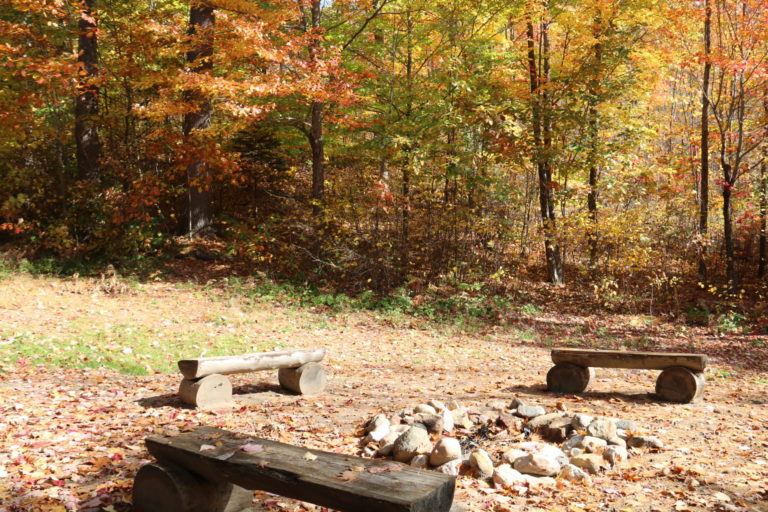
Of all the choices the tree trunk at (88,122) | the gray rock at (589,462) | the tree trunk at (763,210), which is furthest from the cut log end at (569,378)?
the tree trunk at (88,122)

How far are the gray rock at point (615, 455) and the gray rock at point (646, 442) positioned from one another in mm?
269

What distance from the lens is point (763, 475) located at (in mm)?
4344

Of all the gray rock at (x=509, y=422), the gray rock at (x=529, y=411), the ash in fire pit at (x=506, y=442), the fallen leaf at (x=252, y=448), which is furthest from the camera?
the gray rock at (x=529, y=411)

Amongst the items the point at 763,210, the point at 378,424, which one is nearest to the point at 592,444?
the point at 378,424

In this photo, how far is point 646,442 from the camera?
194 inches

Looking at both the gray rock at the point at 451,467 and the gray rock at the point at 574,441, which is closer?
the gray rock at the point at 451,467

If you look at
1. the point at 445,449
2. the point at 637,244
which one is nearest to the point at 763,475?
the point at 445,449

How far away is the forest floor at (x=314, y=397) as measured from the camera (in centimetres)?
413

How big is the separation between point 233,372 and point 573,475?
12.6 feet

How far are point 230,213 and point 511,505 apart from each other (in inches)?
580

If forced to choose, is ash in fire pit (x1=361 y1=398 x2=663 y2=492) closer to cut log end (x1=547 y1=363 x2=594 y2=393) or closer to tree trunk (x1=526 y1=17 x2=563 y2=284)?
cut log end (x1=547 y1=363 x2=594 y2=393)

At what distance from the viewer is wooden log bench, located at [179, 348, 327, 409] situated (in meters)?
6.02

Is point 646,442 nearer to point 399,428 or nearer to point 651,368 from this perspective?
point 651,368

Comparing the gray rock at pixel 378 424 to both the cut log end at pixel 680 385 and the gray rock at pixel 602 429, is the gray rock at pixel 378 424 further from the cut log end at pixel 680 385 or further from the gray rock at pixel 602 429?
the cut log end at pixel 680 385
